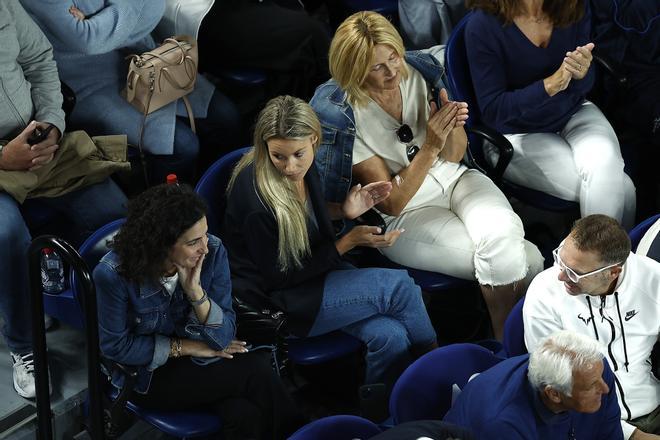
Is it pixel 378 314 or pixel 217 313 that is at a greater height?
pixel 217 313

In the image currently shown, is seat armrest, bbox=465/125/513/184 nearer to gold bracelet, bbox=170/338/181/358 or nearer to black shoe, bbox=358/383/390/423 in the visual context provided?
black shoe, bbox=358/383/390/423

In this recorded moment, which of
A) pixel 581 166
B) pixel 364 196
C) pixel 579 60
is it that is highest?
pixel 579 60

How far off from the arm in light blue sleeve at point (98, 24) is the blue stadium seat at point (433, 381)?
185 centimetres

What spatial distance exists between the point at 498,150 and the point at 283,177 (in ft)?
3.87

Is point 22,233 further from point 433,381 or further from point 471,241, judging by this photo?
point 471,241

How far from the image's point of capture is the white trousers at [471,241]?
13.5ft

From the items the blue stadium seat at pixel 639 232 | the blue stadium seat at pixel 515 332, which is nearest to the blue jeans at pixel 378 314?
the blue stadium seat at pixel 515 332

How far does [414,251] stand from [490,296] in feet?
1.14

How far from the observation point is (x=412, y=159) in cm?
426

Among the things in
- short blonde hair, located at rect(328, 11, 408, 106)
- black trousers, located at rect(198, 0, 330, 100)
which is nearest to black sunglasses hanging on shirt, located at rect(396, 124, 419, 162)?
short blonde hair, located at rect(328, 11, 408, 106)

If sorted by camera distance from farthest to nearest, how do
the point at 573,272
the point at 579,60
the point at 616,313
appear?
the point at 579,60
the point at 616,313
the point at 573,272

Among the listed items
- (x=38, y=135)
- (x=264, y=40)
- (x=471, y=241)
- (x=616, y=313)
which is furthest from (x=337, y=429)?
(x=264, y=40)

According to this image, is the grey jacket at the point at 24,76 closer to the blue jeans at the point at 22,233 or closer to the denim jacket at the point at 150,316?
the blue jeans at the point at 22,233

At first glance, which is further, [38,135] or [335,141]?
[335,141]
